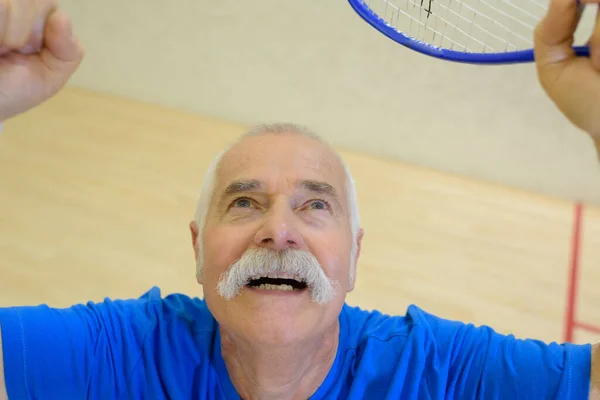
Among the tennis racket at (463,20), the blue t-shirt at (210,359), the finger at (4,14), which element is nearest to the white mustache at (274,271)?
the blue t-shirt at (210,359)

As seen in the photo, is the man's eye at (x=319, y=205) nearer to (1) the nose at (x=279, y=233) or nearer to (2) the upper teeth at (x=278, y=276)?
(1) the nose at (x=279, y=233)

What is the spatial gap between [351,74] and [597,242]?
1.58m

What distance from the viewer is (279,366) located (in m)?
1.21

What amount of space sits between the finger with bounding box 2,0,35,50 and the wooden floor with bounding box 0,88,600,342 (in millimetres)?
1711

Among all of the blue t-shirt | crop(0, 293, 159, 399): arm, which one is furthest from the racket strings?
crop(0, 293, 159, 399): arm

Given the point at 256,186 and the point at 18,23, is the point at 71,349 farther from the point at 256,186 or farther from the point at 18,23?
the point at 18,23

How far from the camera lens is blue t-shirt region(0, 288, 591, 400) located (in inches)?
46.3

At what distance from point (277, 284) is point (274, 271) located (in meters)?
0.07

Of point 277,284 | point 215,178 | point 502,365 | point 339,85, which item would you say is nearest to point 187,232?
point 339,85

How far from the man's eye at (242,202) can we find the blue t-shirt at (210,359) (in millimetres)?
288

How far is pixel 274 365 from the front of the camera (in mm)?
1208

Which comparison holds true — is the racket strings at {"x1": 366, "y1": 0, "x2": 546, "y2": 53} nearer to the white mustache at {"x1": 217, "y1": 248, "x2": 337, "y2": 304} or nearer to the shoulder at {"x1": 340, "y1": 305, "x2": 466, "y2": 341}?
the shoulder at {"x1": 340, "y1": 305, "x2": 466, "y2": 341}

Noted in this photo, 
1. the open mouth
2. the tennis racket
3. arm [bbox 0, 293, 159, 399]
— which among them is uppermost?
the tennis racket

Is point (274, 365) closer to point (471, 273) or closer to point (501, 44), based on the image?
point (471, 273)
